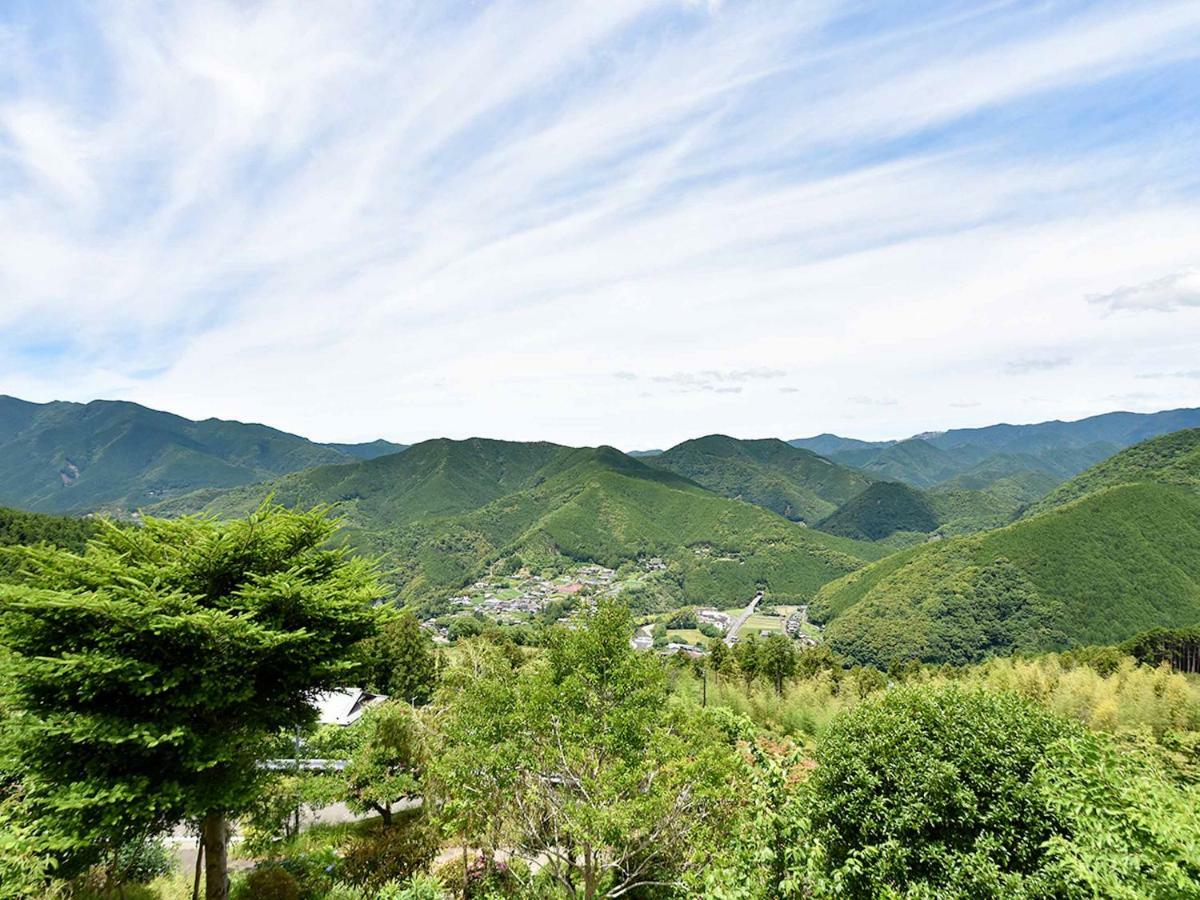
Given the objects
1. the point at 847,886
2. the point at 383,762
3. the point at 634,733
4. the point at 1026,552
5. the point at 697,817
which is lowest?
the point at 1026,552

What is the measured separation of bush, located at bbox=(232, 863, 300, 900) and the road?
101m

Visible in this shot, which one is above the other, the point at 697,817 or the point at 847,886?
the point at 847,886

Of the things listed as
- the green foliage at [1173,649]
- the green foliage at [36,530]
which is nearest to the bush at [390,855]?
the green foliage at [36,530]

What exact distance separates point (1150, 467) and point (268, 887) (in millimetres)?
194322

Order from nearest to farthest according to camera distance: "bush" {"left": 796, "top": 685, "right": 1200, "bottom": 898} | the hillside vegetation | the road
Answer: "bush" {"left": 796, "top": 685, "right": 1200, "bottom": 898}
the hillside vegetation
the road

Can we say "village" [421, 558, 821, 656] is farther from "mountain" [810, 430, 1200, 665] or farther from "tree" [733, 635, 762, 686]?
"tree" [733, 635, 762, 686]

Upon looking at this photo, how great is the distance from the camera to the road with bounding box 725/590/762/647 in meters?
122

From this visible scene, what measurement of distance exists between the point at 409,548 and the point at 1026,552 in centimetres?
17151

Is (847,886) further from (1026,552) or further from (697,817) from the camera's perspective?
(1026,552)

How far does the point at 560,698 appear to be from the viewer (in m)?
11.9

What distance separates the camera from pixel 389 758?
1830 centimetres

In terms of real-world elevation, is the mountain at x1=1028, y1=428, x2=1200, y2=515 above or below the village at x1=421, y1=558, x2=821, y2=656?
above

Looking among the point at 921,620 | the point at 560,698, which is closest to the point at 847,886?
the point at 560,698

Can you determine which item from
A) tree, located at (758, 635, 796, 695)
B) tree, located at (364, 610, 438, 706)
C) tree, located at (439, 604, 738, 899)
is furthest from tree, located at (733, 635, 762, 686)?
tree, located at (439, 604, 738, 899)
